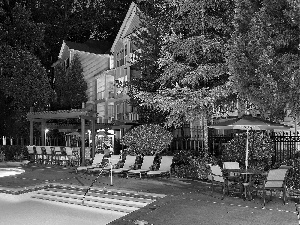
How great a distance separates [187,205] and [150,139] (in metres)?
7.91

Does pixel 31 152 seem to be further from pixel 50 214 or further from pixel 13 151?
pixel 50 214

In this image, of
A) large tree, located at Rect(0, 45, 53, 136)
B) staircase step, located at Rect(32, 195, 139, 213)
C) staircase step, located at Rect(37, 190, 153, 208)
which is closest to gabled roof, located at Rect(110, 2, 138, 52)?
large tree, located at Rect(0, 45, 53, 136)

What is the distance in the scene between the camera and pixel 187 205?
10383mm

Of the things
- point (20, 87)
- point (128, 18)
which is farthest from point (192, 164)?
point (128, 18)

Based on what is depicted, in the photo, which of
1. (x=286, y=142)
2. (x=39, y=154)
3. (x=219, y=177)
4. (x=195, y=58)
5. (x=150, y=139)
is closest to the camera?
(x=219, y=177)

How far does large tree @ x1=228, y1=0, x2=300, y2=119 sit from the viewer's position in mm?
11430

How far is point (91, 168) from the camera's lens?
17.4m

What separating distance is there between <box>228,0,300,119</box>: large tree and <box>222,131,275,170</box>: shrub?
5.70ft

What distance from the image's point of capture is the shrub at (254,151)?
14.8 metres

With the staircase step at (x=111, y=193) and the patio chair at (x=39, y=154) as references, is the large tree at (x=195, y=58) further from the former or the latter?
the patio chair at (x=39, y=154)

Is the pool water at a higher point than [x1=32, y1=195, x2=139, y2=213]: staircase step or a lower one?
lower

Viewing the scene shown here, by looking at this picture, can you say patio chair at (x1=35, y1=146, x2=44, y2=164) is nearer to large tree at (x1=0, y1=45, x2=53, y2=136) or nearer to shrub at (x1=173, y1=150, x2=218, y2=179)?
large tree at (x1=0, y1=45, x2=53, y2=136)

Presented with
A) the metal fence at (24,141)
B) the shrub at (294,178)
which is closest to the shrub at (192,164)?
the shrub at (294,178)

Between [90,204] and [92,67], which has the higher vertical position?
[92,67]
